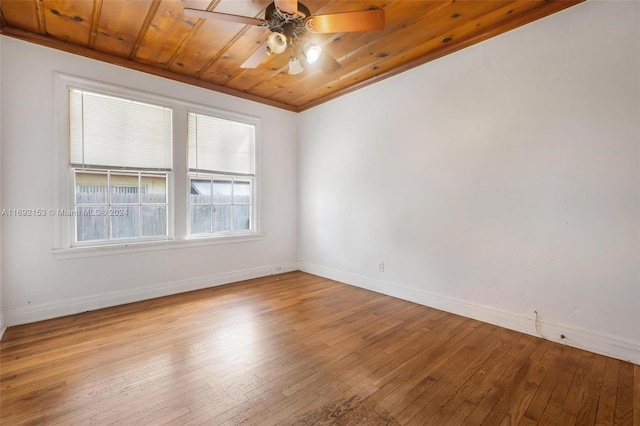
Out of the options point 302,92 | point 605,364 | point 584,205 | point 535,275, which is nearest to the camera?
point 605,364

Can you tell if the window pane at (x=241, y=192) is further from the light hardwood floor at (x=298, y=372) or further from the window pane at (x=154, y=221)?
the light hardwood floor at (x=298, y=372)

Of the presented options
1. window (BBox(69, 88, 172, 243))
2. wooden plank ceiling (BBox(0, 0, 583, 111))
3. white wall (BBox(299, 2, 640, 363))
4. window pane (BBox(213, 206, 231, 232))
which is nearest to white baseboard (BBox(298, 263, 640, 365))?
white wall (BBox(299, 2, 640, 363))

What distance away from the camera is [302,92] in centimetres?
418

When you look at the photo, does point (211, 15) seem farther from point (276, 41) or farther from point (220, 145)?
point (220, 145)

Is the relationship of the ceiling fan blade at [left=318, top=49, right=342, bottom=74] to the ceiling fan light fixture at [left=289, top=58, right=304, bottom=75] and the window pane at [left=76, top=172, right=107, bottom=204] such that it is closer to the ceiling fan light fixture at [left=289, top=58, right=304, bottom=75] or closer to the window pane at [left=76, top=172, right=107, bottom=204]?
the ceiling fan light fixture at [left=289, top=58, right=304, bottom=75]

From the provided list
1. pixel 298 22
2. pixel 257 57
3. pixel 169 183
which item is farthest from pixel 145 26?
pixel 169 183

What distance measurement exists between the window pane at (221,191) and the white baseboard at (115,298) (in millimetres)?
1094

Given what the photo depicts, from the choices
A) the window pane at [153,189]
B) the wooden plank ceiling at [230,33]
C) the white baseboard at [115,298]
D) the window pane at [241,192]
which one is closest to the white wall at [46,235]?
the white baseboard at [115,298]

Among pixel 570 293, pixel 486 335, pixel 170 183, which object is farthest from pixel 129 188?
pixel 570 293

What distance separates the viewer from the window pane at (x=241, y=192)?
14.1ft

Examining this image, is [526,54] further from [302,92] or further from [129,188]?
[129,188]

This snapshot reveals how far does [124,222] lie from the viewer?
335cm

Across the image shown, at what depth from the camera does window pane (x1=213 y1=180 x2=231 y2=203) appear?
409 centimetres

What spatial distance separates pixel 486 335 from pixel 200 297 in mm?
3179
